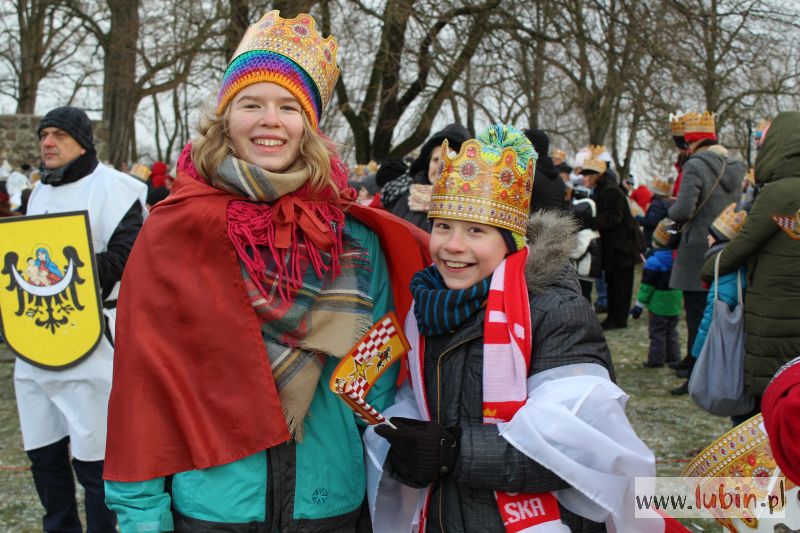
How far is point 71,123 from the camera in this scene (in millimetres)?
3449

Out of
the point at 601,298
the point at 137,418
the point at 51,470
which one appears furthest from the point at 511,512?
the point at 601,298

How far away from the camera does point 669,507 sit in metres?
2.30

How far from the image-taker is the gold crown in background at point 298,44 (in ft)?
6.87

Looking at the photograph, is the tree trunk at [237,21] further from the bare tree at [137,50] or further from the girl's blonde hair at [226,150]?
the girl's blonde hair at [226,150]

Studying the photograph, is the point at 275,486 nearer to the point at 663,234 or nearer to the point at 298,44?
the point at 298,44

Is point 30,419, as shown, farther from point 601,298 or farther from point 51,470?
point 601,298

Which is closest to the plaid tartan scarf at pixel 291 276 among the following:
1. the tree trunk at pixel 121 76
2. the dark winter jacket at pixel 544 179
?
the dark winter jacket at pixel 544 179

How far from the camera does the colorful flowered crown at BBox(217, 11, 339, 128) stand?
2.07 meters

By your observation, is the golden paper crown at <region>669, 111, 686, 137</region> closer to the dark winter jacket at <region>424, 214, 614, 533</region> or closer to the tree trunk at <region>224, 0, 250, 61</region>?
the dark winter jacket at <region>424, 214, 614, 533</region>

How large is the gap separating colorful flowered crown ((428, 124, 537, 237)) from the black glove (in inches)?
21.6

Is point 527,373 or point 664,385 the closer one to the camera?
point 527,373

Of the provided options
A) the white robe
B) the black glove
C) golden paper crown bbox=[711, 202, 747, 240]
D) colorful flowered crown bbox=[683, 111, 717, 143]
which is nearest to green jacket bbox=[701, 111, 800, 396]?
golden paper crown bbox=[711, 202, 747, 240]

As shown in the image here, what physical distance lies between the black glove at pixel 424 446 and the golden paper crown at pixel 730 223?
3038mm

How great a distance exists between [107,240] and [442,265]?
202 cm
